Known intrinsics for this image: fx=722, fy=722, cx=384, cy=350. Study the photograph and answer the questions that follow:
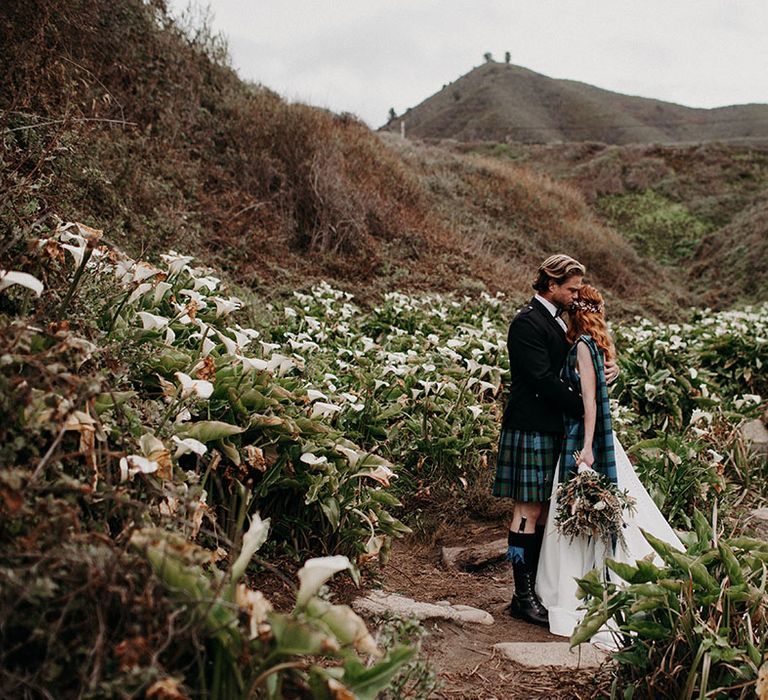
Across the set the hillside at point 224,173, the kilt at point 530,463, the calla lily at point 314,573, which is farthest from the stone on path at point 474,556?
the hillside at point 224,173

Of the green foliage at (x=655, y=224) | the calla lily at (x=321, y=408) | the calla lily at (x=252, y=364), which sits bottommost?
the calla lily at (x=321, y=408)

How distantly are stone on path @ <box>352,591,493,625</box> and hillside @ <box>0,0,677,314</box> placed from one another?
14.0 feet

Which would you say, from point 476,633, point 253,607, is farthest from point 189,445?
point 476,633

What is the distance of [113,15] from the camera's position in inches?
444

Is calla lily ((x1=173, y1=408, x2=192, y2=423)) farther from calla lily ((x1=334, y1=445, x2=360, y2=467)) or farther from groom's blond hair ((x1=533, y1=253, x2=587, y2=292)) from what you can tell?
groom's blond hair ((x1=533, y1=253, x2=587, y2=292))

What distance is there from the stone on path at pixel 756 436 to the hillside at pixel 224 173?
544cm

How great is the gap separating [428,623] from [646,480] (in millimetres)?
2393

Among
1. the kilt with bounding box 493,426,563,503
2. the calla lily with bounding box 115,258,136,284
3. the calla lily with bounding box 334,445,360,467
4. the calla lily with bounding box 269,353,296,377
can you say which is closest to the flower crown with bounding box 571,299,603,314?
the kilt with bounding box 493,426,563,503

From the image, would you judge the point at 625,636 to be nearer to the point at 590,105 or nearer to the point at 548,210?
the point at 548,210

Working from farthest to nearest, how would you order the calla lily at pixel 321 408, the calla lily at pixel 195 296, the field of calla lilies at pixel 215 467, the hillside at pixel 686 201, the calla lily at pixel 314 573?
the hillside at pixel 686 201
the calla lily at pixel 195 296
the calla lily at pixel 321 408
the calla lily at pixel 314 573
the field of calla lilies at pixel 215 467

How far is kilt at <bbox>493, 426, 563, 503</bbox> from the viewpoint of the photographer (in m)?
3.98

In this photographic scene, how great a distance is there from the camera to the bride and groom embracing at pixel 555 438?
3857 millimetres

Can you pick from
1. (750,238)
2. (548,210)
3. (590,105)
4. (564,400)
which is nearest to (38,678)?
(564,400)

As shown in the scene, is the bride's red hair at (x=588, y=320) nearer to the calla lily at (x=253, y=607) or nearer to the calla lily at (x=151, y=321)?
the calla lily at (x=151, y=321)
